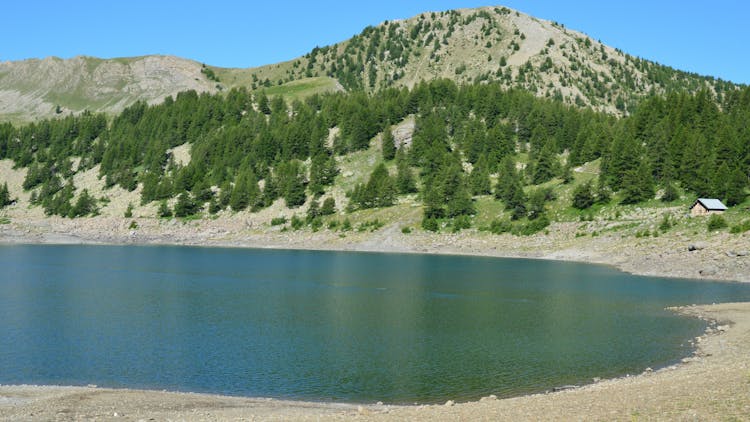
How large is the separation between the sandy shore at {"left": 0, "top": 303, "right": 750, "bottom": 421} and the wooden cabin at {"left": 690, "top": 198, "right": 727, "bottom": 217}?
266 feet

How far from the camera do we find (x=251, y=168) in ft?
610

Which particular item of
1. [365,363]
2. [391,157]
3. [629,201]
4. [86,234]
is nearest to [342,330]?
[365,363]

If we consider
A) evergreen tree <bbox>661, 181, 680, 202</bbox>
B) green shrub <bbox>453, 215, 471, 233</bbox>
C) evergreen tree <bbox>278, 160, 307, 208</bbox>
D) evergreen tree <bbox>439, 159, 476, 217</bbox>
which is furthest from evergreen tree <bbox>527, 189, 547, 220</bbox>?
evergreen tree <bbox>278, 160, 307, 208</bbox>

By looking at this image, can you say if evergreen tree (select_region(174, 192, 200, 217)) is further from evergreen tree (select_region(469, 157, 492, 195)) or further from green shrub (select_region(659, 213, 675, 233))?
green shrub (select_region(659, 213, 675, 233))

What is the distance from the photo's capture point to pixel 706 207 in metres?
106

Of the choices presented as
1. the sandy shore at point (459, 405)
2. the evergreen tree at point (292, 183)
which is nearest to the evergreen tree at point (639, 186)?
the evergreen tree at point (292, 183)

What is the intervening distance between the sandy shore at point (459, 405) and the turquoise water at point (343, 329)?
351 cm

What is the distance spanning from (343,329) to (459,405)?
78.9 feet

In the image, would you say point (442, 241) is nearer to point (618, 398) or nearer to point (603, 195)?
point (603, 195)

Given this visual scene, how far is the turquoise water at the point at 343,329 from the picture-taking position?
35.9 meters

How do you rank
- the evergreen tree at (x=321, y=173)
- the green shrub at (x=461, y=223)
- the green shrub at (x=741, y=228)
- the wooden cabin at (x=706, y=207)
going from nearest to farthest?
the green shrub at (x=741, y=228) < the wooden cabin at (x=706, y=207) < the green shrub at (x=461, y=223) < the evergreen tree at (x=321, y=173)

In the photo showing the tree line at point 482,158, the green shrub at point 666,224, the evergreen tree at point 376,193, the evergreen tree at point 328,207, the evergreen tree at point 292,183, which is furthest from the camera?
the evergreen tree at point 292,183

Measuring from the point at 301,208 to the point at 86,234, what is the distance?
6281cm

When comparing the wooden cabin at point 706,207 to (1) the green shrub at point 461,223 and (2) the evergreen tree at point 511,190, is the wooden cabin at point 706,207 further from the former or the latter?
(1) the green shrub at point 461,223
